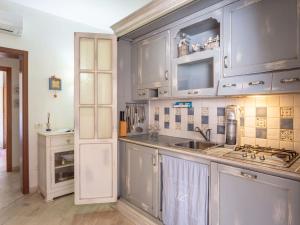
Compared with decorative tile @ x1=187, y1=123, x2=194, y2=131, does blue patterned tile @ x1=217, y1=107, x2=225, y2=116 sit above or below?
above

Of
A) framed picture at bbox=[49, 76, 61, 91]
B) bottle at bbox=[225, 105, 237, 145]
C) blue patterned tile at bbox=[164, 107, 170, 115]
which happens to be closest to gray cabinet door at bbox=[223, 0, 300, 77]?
bottle at bbox=[225, 105, 237, 145]

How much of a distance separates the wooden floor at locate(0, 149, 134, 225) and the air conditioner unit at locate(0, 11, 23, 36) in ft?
7.42

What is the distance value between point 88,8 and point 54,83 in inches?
48.2

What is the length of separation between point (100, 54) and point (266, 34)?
172 cm

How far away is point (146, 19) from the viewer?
7.16 ft

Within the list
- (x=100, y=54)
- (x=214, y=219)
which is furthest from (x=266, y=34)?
(x=100, y=54)

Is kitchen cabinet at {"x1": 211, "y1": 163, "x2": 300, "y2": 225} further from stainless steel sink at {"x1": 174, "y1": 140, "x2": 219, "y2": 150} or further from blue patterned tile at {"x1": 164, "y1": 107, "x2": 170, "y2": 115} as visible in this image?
blue patterned tile at {"x1": 164, "y1": 107, "x2": 170, "y2": 115}

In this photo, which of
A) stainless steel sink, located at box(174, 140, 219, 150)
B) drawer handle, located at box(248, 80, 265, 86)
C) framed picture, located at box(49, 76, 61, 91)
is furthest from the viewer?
framed picture, located at box(49, 76, 61, 91)

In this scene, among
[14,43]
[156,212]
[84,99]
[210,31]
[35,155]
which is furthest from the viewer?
[35,155]

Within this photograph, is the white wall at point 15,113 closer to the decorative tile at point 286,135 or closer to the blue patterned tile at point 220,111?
the blue patterned tile at point 220,111

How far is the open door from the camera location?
2.37 m

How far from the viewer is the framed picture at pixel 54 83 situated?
3.10 metres

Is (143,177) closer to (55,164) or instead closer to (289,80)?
(55,164)

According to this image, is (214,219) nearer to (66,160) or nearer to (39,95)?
(66,160)
